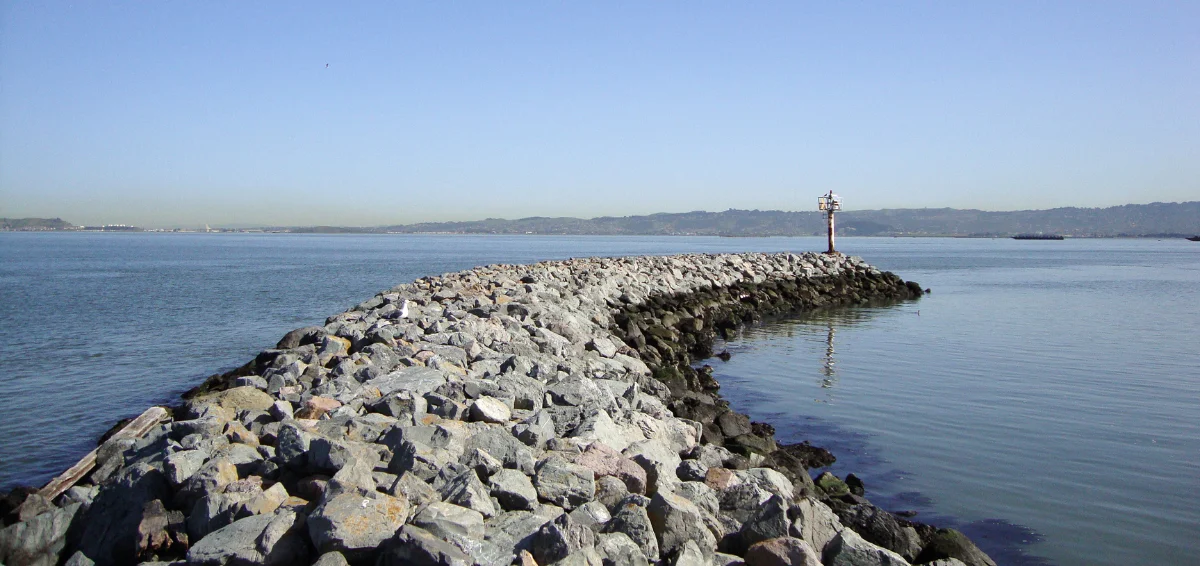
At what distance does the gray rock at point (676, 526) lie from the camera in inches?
163

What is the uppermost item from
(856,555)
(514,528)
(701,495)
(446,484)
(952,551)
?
(446,484)

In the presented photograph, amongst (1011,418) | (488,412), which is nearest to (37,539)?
(488,412)

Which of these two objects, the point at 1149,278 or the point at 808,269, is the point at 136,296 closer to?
the point at 808,269

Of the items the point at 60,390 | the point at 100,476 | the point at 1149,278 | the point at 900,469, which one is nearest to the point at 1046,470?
the point at 900,469

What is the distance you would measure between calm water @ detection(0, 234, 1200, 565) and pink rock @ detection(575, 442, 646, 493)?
102 inches

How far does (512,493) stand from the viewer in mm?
4273

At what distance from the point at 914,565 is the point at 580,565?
218 cm

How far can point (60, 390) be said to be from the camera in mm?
11438

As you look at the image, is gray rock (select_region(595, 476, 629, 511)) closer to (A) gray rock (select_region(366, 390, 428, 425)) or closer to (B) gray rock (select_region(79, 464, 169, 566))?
(A) gray rock (select_region(366, 390, 428, 425))

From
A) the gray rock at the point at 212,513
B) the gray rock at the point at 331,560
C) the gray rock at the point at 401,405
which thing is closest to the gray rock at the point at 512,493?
the gray rock at the point at 331,560

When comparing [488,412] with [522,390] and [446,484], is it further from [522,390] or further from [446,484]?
[446,484]

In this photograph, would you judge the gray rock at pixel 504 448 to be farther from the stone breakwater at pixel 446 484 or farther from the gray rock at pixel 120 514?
the gray rock at pixel 120 514

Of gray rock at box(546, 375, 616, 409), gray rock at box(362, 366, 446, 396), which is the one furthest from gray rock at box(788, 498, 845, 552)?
gray rock at box(362, 366, 446, 396)

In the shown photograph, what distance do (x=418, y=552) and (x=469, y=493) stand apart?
63cm
